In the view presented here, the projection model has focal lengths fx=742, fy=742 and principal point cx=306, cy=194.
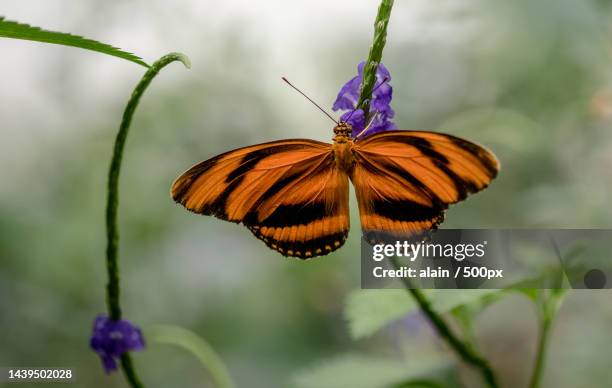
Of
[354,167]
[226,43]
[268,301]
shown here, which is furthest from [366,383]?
[226,43]

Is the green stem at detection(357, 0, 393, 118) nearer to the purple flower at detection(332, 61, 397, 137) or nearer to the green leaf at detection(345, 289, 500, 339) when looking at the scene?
the purple flower at detection(332, 61, 397, 137)

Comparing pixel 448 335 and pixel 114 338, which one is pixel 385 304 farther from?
pixel 114 338

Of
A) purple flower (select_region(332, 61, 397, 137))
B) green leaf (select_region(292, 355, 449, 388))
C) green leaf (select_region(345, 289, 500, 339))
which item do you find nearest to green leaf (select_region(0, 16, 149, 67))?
purple flower (select_region(332, 61, 397, 137))

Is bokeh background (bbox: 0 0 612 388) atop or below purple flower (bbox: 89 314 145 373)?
atop

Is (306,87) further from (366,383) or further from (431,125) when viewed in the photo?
(366,383)

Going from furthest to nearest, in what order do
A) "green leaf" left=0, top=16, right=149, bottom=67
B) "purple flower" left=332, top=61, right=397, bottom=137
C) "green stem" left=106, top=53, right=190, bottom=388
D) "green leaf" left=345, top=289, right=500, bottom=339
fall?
"green leaf" left=345, top=289, right=500, bottom=339
"purple flower" left=332, top=61, right=397, bottom=137
"green stem" left=106, top=53, right=190, bottom=388
"green leaf" left=0, top=16, right=149, bottom=67

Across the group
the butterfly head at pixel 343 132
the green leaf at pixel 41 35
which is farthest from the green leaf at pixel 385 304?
the green leaf at pixel 41 35

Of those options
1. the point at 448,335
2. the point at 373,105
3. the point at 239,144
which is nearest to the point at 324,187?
the point at 373,105
